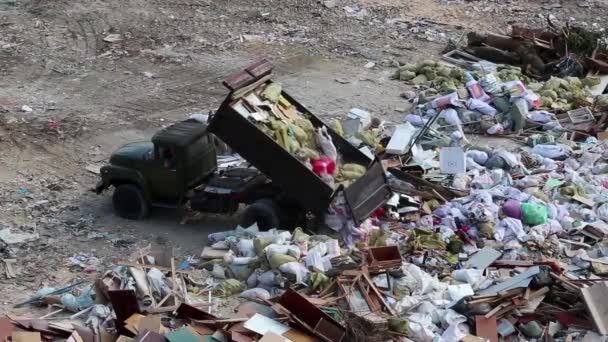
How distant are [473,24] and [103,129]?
906cm

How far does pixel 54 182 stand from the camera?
44.8ft

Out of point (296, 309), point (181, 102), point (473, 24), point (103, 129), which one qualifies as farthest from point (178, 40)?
point (296, 309)

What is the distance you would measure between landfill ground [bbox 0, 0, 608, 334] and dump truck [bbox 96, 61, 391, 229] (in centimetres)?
48

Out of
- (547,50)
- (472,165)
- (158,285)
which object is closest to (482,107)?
(472,165)

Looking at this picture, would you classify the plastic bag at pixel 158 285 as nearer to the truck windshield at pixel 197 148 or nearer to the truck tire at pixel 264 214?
the truck tire at pixel 264 214

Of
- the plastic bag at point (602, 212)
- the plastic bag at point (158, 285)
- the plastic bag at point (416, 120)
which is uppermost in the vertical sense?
the plastic bag at point (158, 285)

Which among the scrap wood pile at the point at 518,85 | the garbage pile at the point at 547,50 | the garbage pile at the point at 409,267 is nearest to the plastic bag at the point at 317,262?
the garbage pile at the point at 409,267

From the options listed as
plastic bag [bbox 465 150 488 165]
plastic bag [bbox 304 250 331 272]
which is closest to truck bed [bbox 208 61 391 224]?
plastic bag [bbox 304 250 331 272]

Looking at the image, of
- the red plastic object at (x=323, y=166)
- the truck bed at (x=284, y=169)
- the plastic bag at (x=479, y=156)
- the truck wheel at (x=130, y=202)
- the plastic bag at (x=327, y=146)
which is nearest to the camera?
the truck bed at (x=284, y=169)

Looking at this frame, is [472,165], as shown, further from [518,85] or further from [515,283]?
[515,283]

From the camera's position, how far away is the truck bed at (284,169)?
11.3m

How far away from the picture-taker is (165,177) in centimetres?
1226

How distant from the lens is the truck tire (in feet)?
38.3

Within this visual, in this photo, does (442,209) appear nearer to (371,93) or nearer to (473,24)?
(371,93)
